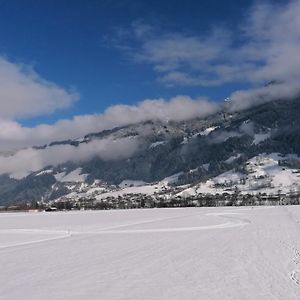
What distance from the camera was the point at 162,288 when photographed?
18.3m

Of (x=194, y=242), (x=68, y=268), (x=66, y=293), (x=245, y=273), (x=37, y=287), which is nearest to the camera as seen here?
(x=66, y=293)

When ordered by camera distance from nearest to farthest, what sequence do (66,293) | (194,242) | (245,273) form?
(66,293)
(245,273)
(194,242)

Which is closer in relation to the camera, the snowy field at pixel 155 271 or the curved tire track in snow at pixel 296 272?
the snowy field at pixel 155 271

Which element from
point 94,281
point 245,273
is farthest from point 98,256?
point 245,273

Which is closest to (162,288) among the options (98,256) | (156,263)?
(156,263)

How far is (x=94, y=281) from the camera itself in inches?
788

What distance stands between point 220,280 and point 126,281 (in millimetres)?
4020

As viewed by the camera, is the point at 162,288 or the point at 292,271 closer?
the point at 162,288

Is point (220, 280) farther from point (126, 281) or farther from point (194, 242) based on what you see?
point (194, 242)

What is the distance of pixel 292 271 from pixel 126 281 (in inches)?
303

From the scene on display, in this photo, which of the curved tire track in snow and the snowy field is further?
the curved tire track in snow

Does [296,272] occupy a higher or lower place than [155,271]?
lower

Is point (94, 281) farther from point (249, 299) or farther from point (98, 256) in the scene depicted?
point (98, 256)

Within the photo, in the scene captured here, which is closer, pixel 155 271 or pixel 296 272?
pixel 296 272
